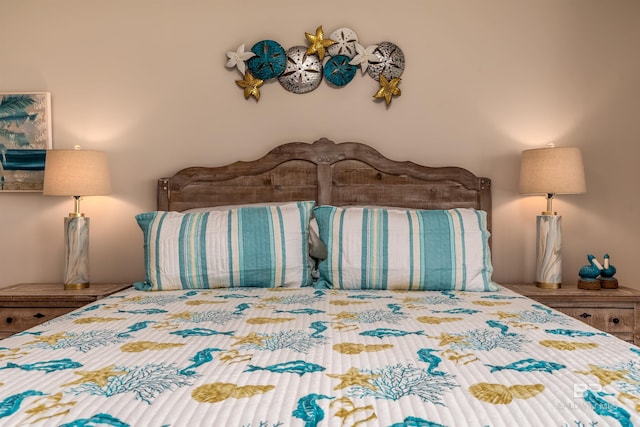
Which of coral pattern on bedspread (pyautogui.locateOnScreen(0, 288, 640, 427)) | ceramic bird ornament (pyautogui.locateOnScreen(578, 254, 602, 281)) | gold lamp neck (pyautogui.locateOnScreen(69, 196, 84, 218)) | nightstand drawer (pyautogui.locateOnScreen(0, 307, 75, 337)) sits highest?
gold lamp neck (pyautogui.locateOnScreen(69, 196, 84, 218))

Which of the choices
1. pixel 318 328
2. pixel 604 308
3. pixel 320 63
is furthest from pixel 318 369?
pixel 320 63

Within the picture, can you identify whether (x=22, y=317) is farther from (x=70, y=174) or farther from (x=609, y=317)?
(x=609, y=317)

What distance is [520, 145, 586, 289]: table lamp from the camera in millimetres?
2635

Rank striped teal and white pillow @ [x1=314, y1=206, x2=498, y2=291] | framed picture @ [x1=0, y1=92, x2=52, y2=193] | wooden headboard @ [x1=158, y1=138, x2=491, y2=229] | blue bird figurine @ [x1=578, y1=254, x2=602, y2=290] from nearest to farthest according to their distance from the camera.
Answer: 1. striped teal and white pillow @ [x1=314, y1=206, x2=498, y2=291]
2. blue bird figurine @ [x1=578, y1=254, x2=602, y2=290]
3. wooden headboard @ [x1=158, y1=138, x2=491, y2=229]
4. framed picture @ [x1=0, y1=92, x2=52, y2=193]

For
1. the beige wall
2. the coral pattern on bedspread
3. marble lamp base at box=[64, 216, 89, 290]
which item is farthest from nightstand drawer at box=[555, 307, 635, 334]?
marble lamp base at box=[64, 216, 89, 290]

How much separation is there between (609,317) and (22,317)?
278 cm

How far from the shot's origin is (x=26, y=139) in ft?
9.66

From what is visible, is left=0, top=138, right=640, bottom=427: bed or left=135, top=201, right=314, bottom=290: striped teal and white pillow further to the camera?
left=135, top=201, right=314, bottom=290: striped teal and white pillow

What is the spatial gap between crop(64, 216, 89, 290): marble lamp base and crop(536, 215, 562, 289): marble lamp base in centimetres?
230

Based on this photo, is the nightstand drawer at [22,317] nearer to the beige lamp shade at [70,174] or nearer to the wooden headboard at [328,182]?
the beige lamp shade at [70,174]

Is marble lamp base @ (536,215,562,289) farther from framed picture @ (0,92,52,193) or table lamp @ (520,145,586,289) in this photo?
framed picture @ (0,92,52,193)

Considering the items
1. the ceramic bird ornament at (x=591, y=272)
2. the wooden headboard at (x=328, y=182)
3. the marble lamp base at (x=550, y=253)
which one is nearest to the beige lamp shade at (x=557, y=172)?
the marble lamp base at (x=550, y=253)

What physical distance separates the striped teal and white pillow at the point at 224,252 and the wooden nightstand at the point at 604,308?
113cm

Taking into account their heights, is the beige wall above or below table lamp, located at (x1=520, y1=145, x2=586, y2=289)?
above
